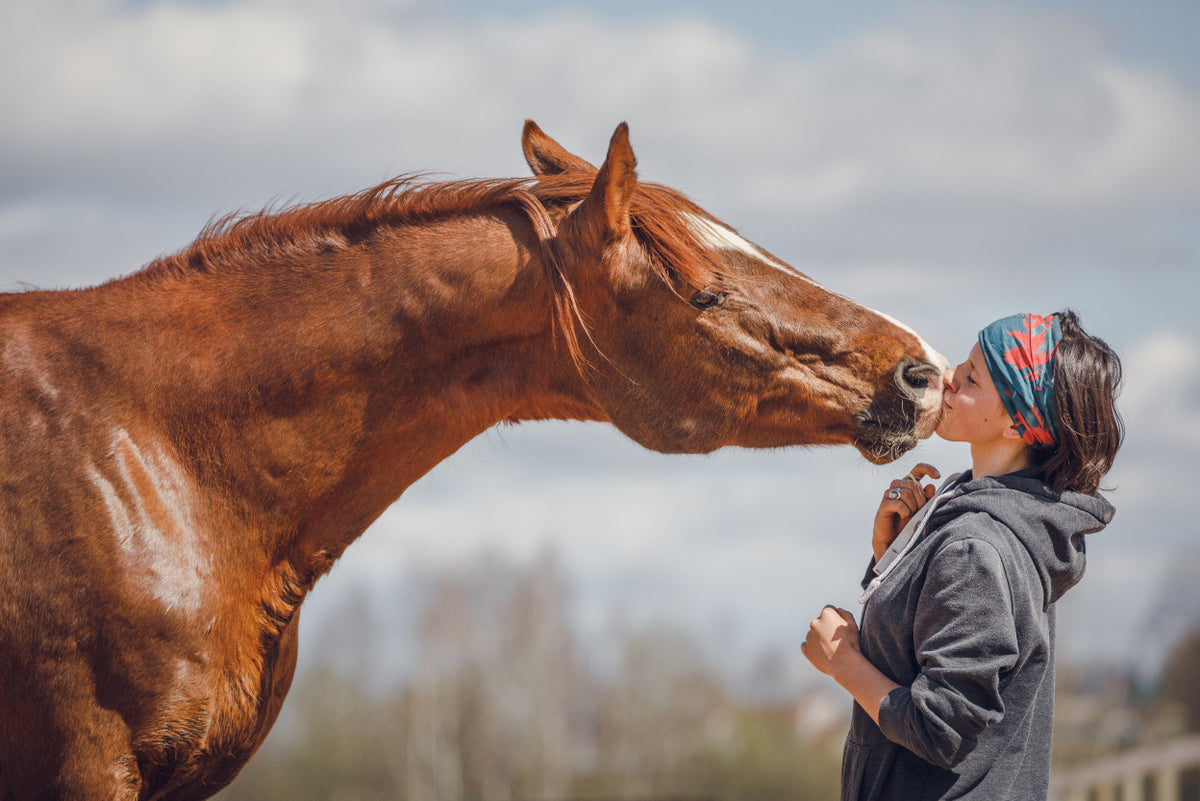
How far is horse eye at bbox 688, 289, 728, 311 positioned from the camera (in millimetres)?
3418

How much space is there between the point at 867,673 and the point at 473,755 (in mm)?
32222

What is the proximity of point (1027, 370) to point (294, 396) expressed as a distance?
2.31 m

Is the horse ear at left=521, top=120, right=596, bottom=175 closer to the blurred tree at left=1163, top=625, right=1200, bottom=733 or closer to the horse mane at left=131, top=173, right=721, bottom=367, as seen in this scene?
the horse mane at left=131, top=173, right=721, bottom=367

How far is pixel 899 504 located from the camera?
3068 millimetres

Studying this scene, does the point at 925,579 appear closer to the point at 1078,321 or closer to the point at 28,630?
the point at 1078,321

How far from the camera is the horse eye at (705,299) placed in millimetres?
3418

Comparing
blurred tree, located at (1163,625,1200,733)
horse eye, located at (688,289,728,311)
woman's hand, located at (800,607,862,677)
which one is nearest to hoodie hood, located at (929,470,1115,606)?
woman's hand, located at (800,607,862,677)

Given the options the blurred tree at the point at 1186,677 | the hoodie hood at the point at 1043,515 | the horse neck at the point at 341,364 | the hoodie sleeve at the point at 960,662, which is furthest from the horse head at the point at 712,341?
the blurred tree at the point at 1186,677

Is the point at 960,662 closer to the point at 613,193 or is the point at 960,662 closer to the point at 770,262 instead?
the point at 770,262

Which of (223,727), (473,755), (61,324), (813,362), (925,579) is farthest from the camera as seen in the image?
(473,755)

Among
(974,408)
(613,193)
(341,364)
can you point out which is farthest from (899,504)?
(341,364)

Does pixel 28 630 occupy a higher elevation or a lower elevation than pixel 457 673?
lower

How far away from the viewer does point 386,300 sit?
3.27 metres

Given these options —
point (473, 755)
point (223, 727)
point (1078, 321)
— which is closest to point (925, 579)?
point (1078, 321)
